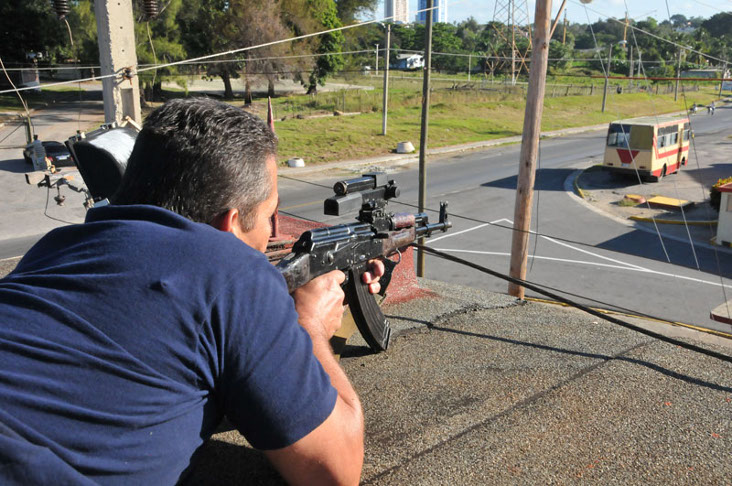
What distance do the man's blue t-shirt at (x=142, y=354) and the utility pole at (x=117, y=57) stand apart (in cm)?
789

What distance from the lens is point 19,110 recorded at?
32500mm

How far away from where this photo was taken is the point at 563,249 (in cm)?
1730

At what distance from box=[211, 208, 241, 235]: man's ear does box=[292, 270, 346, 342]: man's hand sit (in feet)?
1.43

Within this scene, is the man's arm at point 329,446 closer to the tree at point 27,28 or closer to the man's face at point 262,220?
the man's face at point 262,220

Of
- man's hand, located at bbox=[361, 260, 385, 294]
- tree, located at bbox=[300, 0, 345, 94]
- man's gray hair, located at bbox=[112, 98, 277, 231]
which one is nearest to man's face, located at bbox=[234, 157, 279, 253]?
man's gray hair, located at bbox=[112, 98, 277, 231]

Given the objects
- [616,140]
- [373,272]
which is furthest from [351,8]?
[373,272]

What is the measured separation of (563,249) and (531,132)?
8925mm

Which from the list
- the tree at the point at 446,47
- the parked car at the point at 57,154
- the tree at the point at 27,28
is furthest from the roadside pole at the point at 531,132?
the tree at the point at 446,47

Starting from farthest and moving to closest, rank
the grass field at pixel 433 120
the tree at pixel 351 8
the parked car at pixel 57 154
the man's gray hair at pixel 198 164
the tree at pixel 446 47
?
the tree at pixel 446 47
the tree at pixel 351 8
the grass field at pixel 433 120
the parked car at pixel 57 154
the man's gray hair at pixel 198 164

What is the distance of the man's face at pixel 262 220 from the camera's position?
6.06 feet

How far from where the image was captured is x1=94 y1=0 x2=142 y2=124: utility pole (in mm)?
8344

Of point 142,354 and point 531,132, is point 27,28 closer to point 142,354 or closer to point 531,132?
point 531,132

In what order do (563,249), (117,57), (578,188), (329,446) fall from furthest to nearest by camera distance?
(578,188) < (563,249) < (117,57) < (329,446)

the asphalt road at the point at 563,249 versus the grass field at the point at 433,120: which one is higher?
the grass field at the point at 433,120
